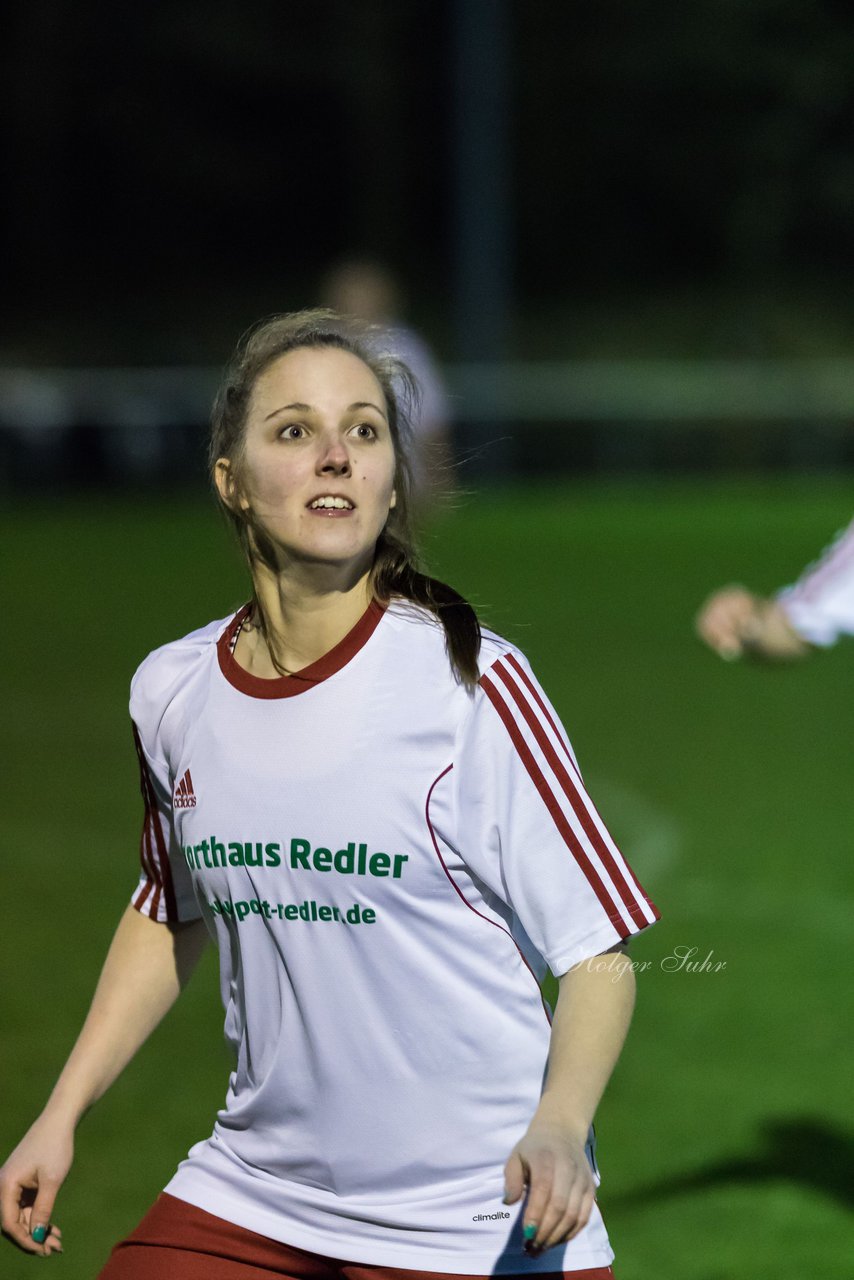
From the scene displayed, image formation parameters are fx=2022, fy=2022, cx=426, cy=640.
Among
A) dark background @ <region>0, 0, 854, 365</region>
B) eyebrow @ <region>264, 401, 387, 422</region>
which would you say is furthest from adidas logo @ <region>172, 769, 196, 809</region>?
dark background @ <region>0, 0, 854, 365</region>

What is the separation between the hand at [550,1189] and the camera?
2.45m

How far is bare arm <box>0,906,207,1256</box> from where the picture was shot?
303cm

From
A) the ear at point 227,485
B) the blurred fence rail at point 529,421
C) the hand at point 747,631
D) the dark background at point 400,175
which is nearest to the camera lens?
the ear at point 227,485

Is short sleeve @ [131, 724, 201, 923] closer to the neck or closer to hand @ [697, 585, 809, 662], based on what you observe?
the neck

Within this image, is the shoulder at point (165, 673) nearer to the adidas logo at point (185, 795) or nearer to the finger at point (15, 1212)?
the adidas logo at point (185, 795)

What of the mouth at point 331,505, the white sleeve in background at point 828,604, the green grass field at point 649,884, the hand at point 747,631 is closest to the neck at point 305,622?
the mouth at point 331,505

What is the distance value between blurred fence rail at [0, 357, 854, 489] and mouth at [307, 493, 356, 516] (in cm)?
2372

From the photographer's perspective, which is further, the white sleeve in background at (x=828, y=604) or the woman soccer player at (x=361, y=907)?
the white sleeve in background at (x=828, y=604)

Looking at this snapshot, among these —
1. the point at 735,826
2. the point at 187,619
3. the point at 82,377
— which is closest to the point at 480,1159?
the point at 735,826

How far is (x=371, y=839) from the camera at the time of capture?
2.90 m

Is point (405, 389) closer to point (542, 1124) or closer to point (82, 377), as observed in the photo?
point (542, 1124)

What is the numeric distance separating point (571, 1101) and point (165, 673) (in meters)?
0.97

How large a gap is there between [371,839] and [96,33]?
5552cm

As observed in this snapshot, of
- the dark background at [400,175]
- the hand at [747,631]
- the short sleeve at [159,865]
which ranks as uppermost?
the dark background at [400,175]
